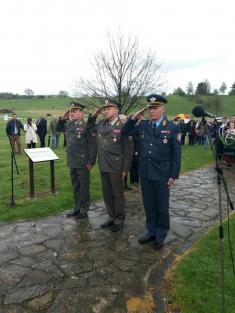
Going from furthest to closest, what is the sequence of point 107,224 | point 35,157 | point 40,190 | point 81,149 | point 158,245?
point 40,190 → point 35,157 → point 81,149 → point 107,224 → point 158,245

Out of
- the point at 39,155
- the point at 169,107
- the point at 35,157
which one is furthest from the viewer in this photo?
the point at 169,107

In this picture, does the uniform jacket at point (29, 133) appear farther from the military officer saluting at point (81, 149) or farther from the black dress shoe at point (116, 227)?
the black dress shoe at point (116, 227)

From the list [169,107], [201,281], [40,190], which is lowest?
[201,281]

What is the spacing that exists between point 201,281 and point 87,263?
59.1 inches

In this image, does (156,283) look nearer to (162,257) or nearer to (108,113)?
(162,257)

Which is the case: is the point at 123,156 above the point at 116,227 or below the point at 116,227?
Result: above

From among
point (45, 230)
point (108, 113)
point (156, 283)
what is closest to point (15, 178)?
point (45, 230)

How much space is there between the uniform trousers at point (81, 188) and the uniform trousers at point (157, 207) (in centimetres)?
150

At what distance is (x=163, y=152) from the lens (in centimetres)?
491

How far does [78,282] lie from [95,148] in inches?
107

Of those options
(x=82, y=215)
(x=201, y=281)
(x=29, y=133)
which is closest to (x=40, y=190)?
(x=82, y=215)

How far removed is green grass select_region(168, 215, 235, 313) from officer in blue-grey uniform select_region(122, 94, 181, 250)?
2.12 feet

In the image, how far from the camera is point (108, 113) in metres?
5.62

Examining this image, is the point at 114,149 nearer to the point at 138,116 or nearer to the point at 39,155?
the point at 138,116
